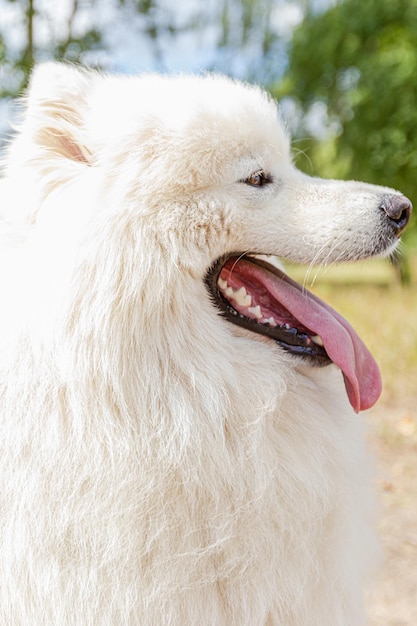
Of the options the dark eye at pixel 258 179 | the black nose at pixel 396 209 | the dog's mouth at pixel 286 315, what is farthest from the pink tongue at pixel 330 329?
the black nose at pixel 396 209

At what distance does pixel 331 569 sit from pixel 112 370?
98cm

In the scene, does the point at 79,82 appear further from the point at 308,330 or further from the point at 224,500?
the point at 224,500

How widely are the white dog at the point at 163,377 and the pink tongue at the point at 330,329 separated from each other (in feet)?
0.09

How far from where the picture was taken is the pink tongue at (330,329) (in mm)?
2389

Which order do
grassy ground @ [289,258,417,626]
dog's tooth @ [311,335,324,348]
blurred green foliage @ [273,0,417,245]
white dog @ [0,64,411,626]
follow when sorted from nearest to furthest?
white dog @ [0,64,411,626] → dog's tooth @ [311,335,324,348] → grassy ground @ [289,258,417,626] → blurred green foliage @ [273,0,417,245]

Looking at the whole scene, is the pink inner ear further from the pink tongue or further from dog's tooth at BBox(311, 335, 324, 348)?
dog's tooth at BBox(311, 335, 324, 348)

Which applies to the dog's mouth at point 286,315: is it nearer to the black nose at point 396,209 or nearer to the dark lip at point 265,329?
the dark lip at point 265,329

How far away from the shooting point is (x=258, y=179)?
92.4 inches

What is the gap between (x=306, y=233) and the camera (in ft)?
7.58

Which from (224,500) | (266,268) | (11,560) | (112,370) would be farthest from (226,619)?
(266,268)

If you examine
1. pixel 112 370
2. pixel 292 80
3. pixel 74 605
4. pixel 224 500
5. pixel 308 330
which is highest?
pixel 292 80

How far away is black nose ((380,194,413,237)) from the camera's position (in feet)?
7.75

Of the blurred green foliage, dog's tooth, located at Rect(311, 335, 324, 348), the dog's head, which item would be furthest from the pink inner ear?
the blurred green foliage

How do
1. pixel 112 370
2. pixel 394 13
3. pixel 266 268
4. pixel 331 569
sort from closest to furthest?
pixel 112 370, pixel 331 569, pixel 266 268, pixel 394 13
